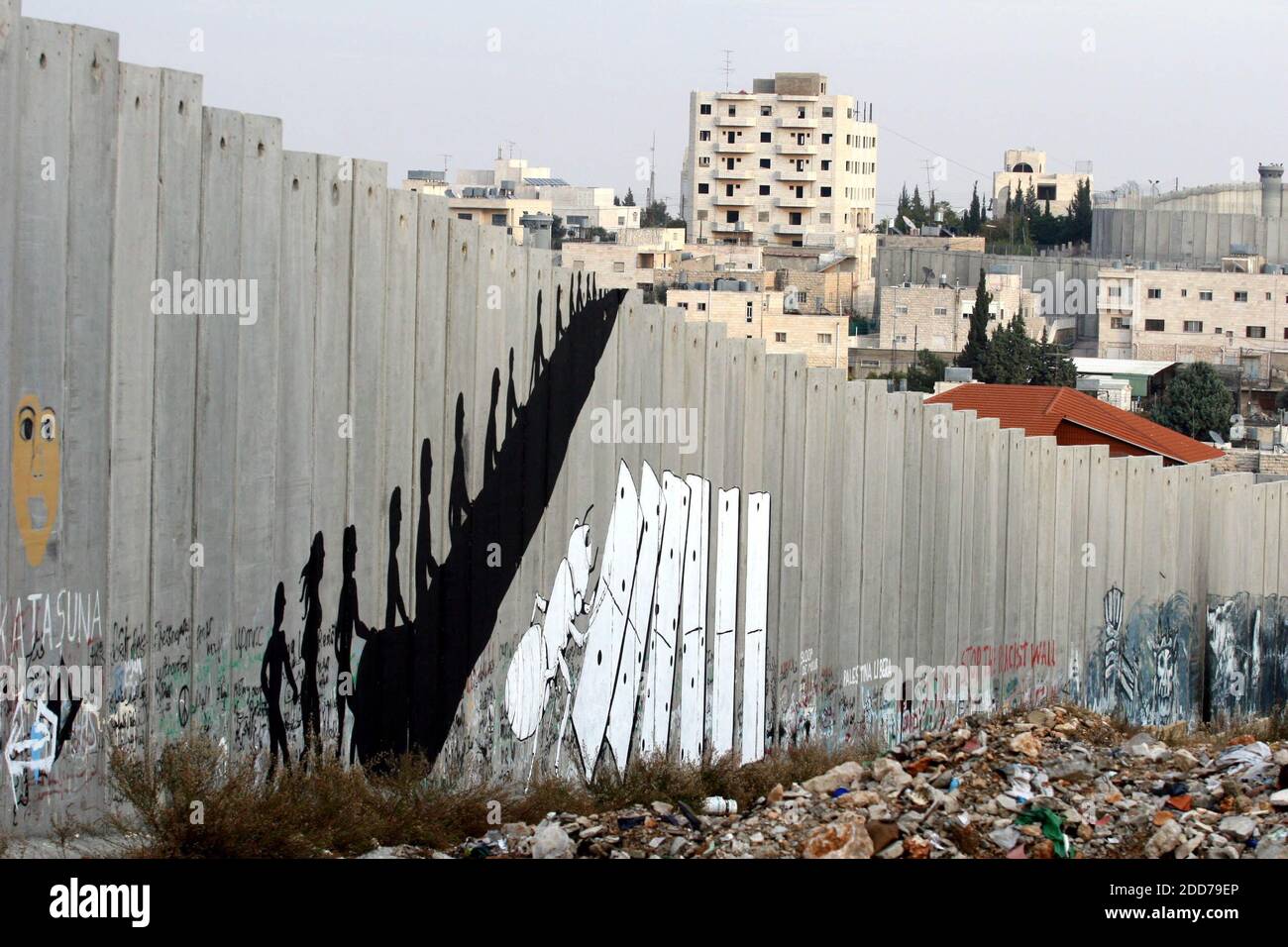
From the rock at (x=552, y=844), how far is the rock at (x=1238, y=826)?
152 inches

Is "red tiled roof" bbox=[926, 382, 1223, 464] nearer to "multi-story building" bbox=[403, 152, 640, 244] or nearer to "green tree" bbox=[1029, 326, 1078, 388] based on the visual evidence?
"green tree" bbox=[1029, 326, 1078, 388]

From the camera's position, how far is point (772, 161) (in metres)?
147

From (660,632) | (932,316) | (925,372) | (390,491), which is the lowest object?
(660,632)

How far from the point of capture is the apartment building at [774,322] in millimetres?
81312

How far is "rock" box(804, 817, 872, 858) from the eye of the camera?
9.39 metres

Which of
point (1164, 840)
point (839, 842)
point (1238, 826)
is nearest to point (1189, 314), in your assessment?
point (1238, 826)

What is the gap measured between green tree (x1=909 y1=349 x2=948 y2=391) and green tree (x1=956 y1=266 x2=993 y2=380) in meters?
1.78

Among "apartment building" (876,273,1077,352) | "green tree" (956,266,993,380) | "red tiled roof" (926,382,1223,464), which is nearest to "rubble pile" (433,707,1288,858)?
"red tiled roof" (926,382,1223,464)

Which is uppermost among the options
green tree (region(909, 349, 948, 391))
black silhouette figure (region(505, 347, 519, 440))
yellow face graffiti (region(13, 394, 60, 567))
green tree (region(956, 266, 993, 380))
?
green tree (region(956, 266, 993, 380))

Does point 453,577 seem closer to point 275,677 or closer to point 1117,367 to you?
point 275,677

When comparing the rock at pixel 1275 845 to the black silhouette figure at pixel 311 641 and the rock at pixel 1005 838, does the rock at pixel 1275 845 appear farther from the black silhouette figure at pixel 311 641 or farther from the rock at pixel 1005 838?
the black silhouette figure at pixel 311 641

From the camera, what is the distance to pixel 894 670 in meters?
14.4

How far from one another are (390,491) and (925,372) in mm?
66314
